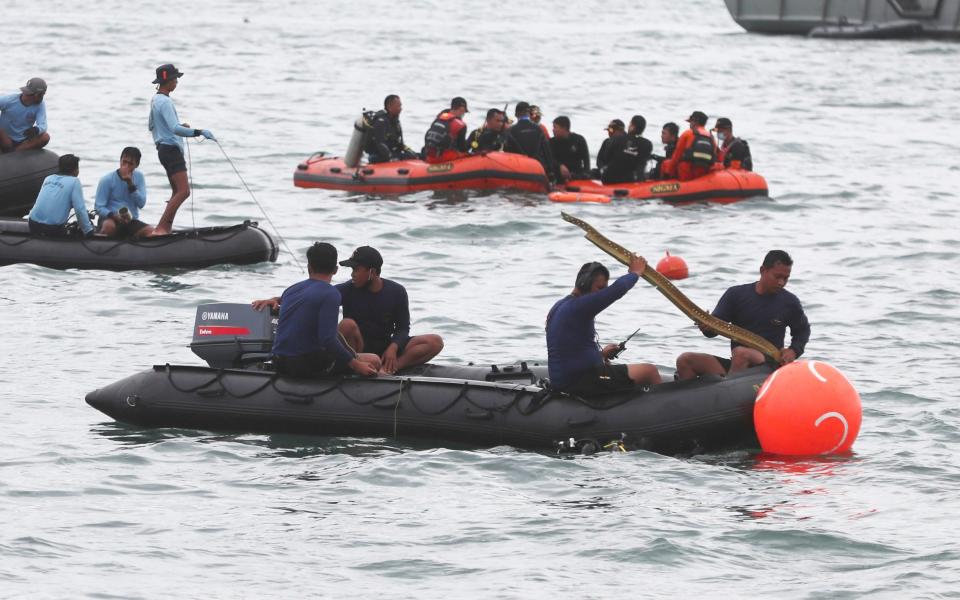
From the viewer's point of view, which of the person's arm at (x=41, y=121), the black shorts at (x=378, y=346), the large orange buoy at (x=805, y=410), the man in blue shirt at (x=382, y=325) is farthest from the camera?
the person's arm at (x=41, y=121)

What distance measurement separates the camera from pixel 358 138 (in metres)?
22.5

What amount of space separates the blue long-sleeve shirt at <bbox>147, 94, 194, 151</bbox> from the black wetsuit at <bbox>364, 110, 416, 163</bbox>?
5.47 m

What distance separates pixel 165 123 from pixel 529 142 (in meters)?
6.68

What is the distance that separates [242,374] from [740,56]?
40001mm

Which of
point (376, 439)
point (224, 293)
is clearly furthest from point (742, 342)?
point (224, 293)

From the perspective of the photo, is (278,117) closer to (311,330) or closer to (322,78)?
(322,78)

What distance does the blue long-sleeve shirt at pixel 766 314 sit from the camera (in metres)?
11.1

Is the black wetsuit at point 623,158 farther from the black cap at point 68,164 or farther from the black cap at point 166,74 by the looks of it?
the black cap at point 68,164

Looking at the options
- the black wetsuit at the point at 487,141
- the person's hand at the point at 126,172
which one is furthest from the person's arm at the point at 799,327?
the black wetsuit at the point at 487,141

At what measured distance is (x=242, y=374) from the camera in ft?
37.0

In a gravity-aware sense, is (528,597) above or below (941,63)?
below

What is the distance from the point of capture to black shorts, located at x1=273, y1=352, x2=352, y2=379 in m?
11.1

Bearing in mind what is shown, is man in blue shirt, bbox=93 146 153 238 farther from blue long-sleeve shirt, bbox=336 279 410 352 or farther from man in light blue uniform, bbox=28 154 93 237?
blue long-sleeve shirt, bbox=336 279 410 352

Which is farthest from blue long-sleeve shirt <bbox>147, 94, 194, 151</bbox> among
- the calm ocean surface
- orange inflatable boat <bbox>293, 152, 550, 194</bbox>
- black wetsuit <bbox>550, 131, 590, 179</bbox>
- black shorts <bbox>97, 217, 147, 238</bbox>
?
black wetsuit <bbox>550, 131, 590, 179</bbox>
